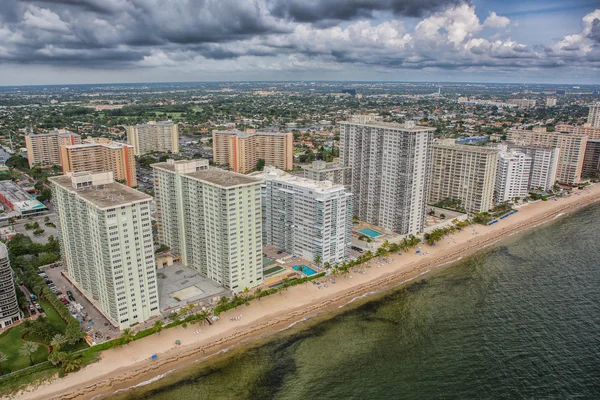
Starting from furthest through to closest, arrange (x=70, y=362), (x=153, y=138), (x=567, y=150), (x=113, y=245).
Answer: (x=153, y=138), (x=567, y=150), (x=113, y=245), (x=70, y=362)

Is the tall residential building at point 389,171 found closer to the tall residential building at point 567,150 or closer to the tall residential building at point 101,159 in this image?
the tall residential building at point 567,150

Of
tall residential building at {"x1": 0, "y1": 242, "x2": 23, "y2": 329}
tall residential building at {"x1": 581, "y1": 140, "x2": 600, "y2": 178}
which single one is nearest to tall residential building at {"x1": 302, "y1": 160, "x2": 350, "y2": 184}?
tall residential building at {"x1": 0, "y1": 242, "x2": 23, "y2": 329}

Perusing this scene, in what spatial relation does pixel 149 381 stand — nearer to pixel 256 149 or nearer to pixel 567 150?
pixel 256 149

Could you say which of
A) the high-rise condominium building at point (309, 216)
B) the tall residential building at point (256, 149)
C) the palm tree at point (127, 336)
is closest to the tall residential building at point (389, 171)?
the high-rise condominium building at point (309, 216)

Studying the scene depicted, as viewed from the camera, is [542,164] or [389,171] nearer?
[389,171]

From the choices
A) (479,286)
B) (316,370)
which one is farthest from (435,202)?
(316,370)

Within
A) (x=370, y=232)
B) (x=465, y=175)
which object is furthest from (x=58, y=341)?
(x=465, y=175)

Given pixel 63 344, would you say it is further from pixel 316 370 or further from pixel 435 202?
pixel 435 202
